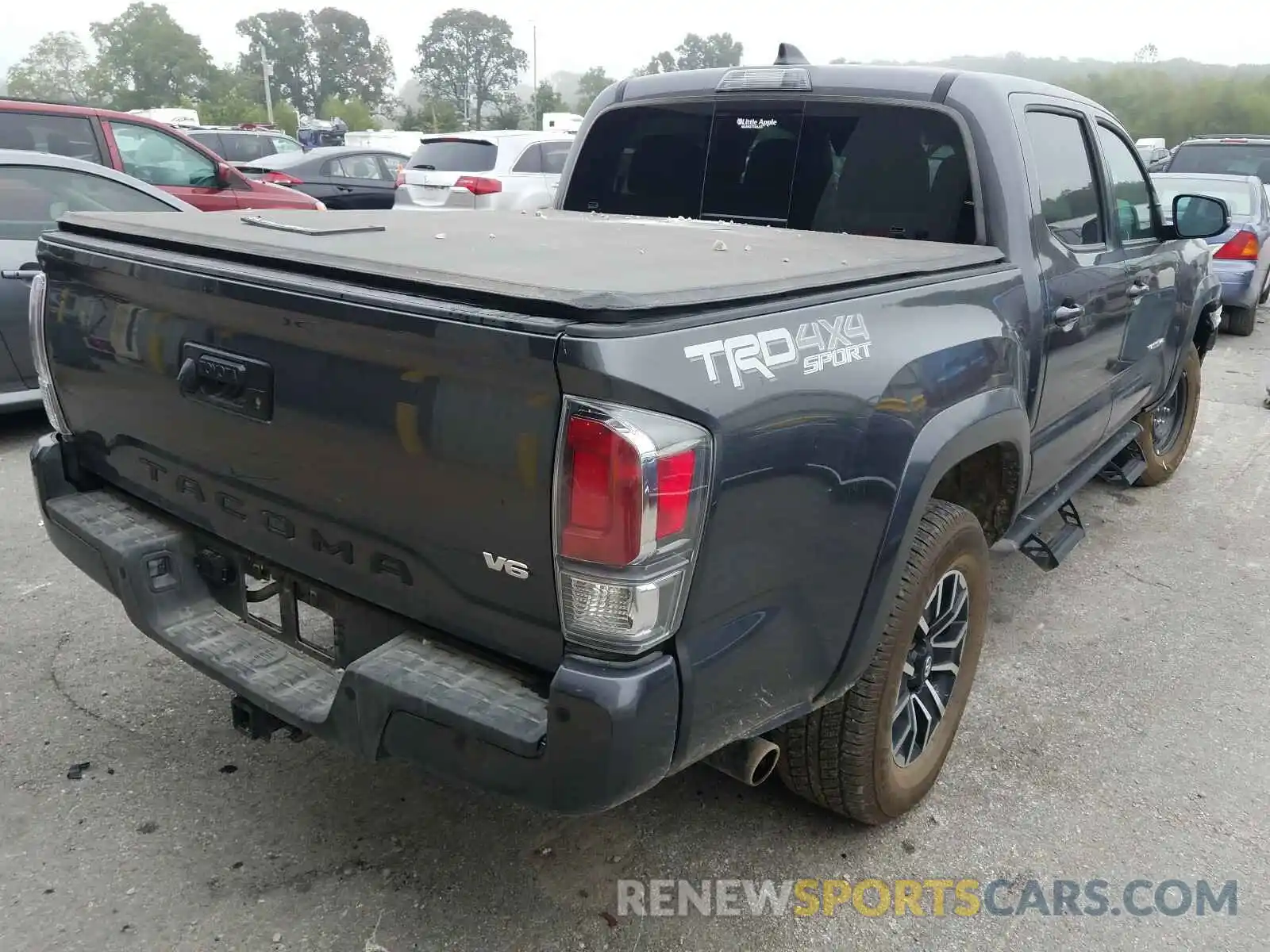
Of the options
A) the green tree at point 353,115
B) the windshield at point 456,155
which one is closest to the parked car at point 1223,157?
the windshield at point 456,155

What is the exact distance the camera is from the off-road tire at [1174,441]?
5.33 m

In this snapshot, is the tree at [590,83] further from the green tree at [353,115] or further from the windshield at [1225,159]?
the windshield at [1225,159]

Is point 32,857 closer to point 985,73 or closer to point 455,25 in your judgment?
point 985,73

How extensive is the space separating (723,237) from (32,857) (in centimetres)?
244

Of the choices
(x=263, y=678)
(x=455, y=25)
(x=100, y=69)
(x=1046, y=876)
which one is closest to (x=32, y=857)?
(x=263, y=678)

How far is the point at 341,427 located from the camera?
6.56 ft

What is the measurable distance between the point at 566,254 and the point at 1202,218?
3.20 meters

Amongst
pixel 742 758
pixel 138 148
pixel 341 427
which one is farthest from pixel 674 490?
pixel 138 148

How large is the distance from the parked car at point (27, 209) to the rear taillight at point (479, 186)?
493 cm

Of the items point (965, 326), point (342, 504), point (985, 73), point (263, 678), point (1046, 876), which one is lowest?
point (1046, 876)

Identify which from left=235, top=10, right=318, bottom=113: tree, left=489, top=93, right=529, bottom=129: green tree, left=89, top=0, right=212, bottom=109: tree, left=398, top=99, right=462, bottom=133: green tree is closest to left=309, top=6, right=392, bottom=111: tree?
left=235, top=10, right=318, bottom=113: tree

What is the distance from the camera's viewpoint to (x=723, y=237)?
3.00 meters

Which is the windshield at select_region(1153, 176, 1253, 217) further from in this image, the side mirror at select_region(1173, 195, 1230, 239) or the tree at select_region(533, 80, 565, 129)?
the tree at select_region(533, 80, 565, 129)
